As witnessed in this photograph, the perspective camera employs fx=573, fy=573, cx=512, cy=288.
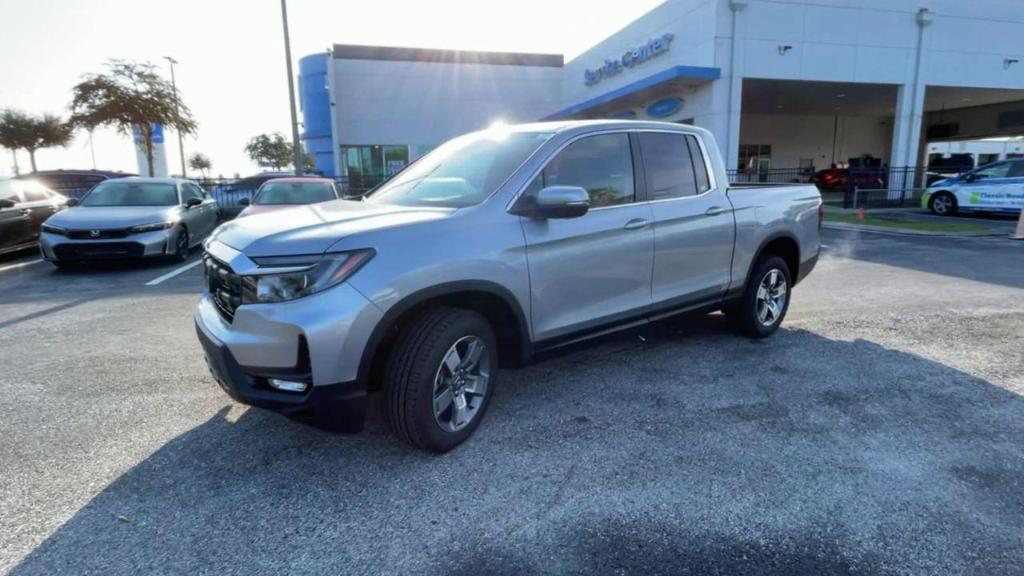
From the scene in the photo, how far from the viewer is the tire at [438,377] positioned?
288 centimetres

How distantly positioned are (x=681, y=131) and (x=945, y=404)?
8.61ft

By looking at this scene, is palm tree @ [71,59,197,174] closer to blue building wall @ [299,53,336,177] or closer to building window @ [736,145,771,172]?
blue building wall @ [299,53,336,177]

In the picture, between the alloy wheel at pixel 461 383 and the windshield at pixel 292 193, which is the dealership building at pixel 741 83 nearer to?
the windshield at pixel 292 193

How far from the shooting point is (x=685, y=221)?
4207 mm

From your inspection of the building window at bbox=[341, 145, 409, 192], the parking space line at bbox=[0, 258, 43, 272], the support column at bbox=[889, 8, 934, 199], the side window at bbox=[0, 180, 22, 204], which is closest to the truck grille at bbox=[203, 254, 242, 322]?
the parking space line at bbox=[0, 258, 43, 272]

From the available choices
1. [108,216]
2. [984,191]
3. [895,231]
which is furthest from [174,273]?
[984,191]

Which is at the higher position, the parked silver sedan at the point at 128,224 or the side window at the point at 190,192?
the side window at the point at 190,192

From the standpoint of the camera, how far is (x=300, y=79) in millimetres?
32188

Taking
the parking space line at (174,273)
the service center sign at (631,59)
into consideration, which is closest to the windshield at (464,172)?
the parking space line at (174,273)

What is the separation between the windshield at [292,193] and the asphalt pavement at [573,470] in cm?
581

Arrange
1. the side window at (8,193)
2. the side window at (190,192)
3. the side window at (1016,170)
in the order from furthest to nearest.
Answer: the side window at (1016,170), the side window at (190,192), the side window at (8,193)

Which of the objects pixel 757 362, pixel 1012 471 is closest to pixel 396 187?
pixel 757 362

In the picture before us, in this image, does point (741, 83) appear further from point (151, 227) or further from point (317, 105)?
point (317, 105)

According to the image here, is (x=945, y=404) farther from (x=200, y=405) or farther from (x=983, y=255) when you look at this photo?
(x=983, y=255)
